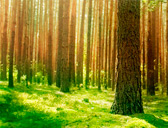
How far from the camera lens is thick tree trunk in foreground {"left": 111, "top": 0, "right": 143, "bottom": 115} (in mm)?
4883

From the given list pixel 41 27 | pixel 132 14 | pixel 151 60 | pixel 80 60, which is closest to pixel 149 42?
pixel 151 60

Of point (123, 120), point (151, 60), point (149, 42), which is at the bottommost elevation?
point (123, 120)

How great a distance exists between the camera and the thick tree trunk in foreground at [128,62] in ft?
16.0

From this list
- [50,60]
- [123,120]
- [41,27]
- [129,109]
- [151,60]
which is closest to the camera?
[123,120]

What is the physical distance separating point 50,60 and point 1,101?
24.3 feet

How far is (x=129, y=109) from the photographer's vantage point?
4902 mm

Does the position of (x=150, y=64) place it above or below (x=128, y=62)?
below

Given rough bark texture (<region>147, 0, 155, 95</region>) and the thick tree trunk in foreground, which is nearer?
the thick tree trunk in foreground

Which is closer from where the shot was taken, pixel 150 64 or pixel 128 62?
pixel 128 62

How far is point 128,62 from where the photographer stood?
4.89 m

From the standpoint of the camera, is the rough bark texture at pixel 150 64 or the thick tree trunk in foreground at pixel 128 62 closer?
the thick tree trunk in foreground at pixel 128 62

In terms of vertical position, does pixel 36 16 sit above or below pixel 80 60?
above

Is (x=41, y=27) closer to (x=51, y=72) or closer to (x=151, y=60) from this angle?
(x=51, y=72)

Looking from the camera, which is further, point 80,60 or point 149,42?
point 80,60
